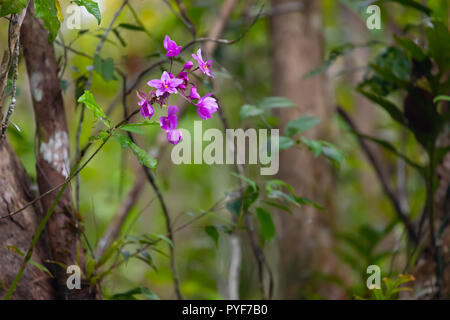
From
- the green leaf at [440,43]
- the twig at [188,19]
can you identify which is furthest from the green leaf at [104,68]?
the green leaf at [440,43]

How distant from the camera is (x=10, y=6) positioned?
0.67 metres

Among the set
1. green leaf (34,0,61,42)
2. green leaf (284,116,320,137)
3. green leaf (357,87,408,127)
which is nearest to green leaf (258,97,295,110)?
green leaf (284,116,320,137)

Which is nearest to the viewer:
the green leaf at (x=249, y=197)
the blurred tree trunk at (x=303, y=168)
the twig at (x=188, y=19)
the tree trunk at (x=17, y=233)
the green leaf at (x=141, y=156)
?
the green leaf at (x=141, y=156)

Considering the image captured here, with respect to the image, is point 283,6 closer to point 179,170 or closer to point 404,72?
point 404,72

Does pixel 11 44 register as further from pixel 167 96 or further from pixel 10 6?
pixel 167 96

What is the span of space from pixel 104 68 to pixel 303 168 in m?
0.93

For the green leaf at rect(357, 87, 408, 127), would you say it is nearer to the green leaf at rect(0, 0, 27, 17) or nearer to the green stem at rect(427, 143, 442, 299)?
the green stem at rect(427, 143, 442, 299)

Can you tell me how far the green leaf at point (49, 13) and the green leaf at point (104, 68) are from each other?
23 centimetres

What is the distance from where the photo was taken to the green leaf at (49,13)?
68 centimetres

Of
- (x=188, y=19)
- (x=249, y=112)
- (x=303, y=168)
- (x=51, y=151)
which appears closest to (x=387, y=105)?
(x=249, y=112)

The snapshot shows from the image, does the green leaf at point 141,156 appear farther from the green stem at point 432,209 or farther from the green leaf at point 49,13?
the green stem at point 432,209

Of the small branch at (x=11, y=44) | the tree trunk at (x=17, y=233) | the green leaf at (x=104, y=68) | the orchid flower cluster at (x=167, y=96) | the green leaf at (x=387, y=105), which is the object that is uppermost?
the green leaf at (x=104, y=68)
